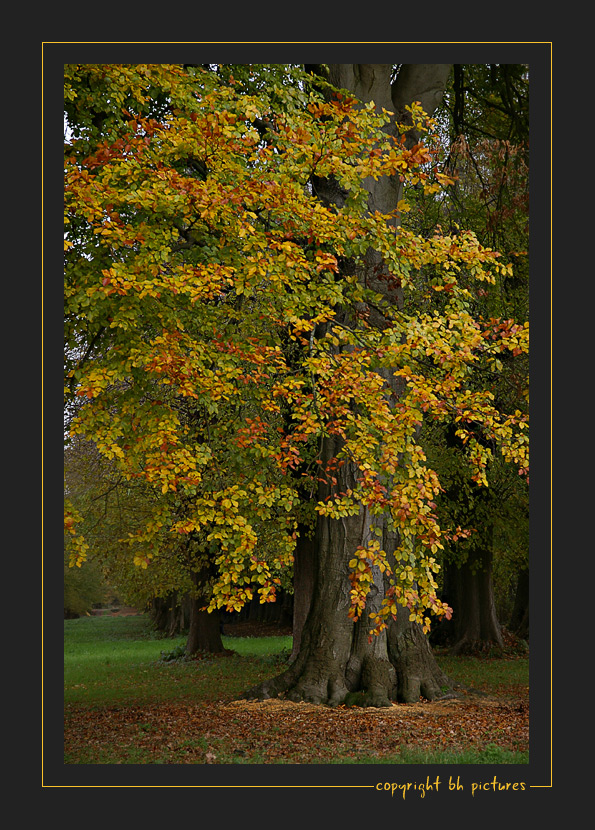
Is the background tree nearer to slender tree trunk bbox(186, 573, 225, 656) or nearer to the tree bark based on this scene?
the tree bark

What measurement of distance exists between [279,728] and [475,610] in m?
10.9

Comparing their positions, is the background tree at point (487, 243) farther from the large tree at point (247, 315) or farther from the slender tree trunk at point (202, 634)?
the slender tree trunk at point (202, 634)

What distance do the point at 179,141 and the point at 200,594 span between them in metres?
12.5

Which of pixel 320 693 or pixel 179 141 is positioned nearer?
pixel 179 141

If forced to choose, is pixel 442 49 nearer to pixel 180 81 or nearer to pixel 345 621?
pixel 180 81

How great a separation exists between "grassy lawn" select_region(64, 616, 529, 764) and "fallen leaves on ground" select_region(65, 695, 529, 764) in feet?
0.04

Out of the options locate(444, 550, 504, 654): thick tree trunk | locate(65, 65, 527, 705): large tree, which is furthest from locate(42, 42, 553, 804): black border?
locate(444, 550, 504, 654): thick tree trunk

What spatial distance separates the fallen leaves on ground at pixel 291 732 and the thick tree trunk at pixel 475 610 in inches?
299

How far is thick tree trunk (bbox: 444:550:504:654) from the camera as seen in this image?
18516 millimetres

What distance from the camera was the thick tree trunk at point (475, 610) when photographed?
729 inches

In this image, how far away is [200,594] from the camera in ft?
59.4
